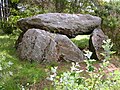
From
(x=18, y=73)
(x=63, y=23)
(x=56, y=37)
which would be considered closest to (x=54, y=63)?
(x=56, y=37)

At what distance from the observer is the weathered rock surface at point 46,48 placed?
7.11 m

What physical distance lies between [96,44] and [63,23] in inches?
42.3

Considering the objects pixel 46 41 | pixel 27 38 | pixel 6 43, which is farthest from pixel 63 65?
pixel 6 43

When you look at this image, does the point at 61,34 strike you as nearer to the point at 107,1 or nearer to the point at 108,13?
the point at 108,13

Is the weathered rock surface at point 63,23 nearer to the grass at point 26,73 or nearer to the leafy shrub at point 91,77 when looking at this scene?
the grass at point 26,73

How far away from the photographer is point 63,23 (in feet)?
26.6

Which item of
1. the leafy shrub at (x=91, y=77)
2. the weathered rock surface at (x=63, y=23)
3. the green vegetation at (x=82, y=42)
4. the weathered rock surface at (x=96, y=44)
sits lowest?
the green vegetation at (x=82, y=42)

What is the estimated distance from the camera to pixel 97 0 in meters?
11.0

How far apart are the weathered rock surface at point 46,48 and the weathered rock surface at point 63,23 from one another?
0.42 meters

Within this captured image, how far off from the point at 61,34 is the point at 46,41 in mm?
868

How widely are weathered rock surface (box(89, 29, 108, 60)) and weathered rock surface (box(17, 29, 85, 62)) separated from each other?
467 millimetres

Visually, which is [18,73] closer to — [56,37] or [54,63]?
[54,63]

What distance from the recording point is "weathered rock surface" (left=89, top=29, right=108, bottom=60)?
7808mm

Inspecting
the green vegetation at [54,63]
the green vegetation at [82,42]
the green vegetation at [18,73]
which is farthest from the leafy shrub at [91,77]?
the green vegetation at [82,42]
